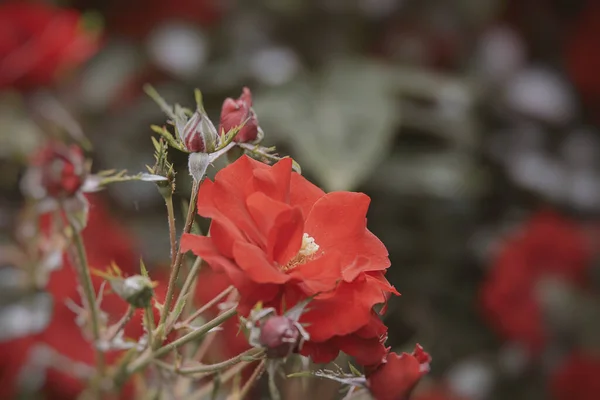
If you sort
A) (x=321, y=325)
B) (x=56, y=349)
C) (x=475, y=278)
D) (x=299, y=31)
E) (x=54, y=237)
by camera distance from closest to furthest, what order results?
(x=321, y=325) → (x=54, y=237) → (x=56, y=349) → (x=475, y=278) → (x=299, y=31)

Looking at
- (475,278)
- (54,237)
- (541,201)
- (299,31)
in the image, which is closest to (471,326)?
(475,278)

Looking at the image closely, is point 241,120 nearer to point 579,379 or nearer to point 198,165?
point 198,165

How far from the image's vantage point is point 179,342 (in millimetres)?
256

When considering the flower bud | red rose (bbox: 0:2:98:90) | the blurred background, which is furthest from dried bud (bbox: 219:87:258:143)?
red rose (bbox: 0:2:98:90)

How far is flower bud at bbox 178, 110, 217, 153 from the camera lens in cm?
25

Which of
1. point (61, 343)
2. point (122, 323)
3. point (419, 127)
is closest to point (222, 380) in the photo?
point (122, 323)

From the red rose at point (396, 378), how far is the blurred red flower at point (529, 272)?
489 millimetres

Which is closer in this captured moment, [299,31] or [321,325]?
[321,325]

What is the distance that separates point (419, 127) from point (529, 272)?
0.62ft

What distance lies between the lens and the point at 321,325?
230mm

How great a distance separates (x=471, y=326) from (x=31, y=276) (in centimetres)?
48

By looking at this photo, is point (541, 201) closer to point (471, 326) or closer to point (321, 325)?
point (471, 326)

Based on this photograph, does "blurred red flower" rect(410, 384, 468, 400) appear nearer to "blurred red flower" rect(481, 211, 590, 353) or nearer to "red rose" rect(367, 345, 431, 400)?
"blurred red flower" rect(481, 211, 590, 353)

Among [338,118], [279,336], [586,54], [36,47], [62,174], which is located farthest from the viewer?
[586,54]
